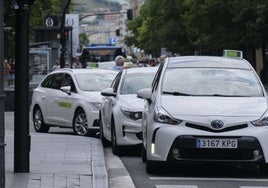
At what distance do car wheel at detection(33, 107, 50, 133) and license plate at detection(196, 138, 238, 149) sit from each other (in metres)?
9.02

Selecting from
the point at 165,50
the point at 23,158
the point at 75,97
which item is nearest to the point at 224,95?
the point at 23,158

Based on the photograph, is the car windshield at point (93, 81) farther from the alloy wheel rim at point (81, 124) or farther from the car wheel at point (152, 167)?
the car wheel at point (152, 167)

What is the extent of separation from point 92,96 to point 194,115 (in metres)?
6.62

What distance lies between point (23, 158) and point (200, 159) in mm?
2289

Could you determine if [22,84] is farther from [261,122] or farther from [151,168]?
[261,122]

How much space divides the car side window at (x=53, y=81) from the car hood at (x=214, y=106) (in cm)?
788

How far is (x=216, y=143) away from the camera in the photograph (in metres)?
10.0

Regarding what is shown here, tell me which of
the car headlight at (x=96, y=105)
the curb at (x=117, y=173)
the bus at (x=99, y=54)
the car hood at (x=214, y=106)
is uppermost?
the car hood at (x=214, y=106)

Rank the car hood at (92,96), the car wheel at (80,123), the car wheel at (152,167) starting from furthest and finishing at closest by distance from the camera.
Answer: the car wheel at (80,123) → the car hood at (92,96) → the car wheel at (152,167)

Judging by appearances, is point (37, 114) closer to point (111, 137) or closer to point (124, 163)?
point (111, 137)

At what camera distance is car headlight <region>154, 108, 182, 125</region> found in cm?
1018

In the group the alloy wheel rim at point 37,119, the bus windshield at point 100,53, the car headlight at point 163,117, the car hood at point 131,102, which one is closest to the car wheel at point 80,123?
the alloy wheel rim at point 37,119

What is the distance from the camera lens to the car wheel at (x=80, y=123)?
1658cm

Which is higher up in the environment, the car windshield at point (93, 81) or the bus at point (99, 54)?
the car windshield at point (93, 81)
